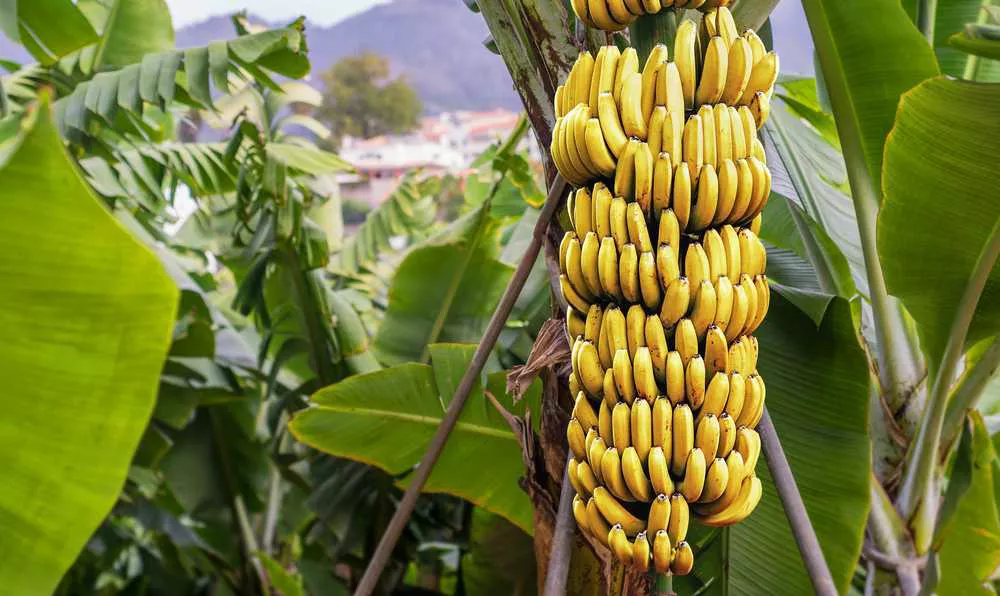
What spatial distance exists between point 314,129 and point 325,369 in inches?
21.7

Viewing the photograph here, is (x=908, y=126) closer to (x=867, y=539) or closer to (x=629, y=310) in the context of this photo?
(x=629, y=310)

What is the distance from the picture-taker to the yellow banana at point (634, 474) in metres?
0.56

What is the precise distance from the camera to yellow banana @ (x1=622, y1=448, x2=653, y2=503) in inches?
22.2

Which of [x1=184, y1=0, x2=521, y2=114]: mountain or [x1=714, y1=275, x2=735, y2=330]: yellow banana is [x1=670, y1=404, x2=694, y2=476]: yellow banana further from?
[x1=184, y1=0, x2=521, y2=114]: mountain

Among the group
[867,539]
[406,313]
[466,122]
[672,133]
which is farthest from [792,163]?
[466,122]

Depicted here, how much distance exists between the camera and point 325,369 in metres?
1.63

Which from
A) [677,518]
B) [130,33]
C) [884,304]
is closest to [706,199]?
[677,518]

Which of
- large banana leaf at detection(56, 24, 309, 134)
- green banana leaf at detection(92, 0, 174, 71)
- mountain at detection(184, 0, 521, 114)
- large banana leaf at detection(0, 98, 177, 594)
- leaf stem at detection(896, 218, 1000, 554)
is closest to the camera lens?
large banana leaf at detection(0, 98, 177, 594)

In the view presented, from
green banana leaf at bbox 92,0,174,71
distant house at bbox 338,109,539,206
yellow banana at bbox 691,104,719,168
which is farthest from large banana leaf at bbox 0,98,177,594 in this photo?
green banana leaf at bbox 92,0,174,71

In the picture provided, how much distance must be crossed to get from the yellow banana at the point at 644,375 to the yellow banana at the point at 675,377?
0.04 ft

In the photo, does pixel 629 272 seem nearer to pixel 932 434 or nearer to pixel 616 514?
pixel 616 514

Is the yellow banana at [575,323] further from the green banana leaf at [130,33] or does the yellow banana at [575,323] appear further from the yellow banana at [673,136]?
the green banana leaf at [130,33]

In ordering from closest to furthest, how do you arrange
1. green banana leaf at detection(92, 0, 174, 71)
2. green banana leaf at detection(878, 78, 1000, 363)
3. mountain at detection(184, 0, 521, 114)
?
green banana leaf at detection(878, 78, 1000, 363), green banana leaf at detection(92, 0, 174, 71), mountain at detection(184, 0, 521, 114)

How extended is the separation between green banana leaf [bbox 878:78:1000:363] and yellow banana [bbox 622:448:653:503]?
0.44m
